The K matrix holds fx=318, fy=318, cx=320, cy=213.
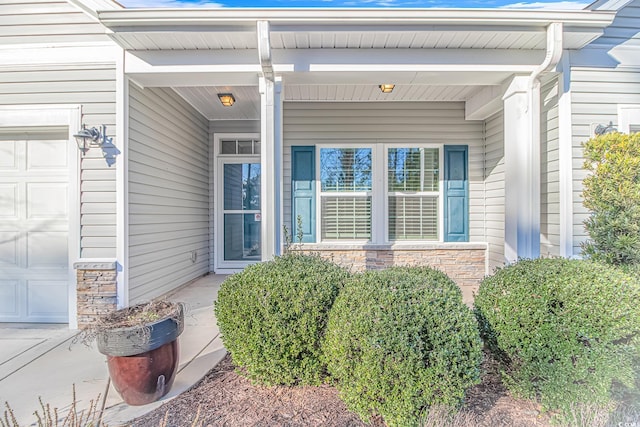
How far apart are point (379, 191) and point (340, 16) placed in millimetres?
2655

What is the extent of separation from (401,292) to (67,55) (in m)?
4.16

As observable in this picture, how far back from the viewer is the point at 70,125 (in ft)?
11.2

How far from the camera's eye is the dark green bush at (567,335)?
1865 millimetres

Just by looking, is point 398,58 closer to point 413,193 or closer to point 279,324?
point 413,193

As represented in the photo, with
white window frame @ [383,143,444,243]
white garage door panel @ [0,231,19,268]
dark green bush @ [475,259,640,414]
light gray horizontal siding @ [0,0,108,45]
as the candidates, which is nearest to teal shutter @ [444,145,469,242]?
white window frame @ [383,143,444,243]

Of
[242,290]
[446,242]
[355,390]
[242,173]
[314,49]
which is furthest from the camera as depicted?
[242,173]

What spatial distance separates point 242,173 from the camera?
5883 millimetres

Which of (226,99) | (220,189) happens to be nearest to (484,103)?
(226,99)

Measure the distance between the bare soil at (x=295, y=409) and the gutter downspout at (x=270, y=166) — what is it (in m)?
1.38

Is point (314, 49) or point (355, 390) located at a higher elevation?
point (314, 49)

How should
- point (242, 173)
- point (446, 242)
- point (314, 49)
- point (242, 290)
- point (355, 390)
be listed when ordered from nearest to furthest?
point (355, 390), point (242, 290), point (314, 49), point (446, 242), point (242, 173)

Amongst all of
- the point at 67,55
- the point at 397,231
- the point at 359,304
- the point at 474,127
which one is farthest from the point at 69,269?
the point at 474,127

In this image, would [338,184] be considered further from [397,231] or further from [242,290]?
[242,290]

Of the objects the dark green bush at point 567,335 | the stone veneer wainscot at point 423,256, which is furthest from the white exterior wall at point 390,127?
the dark green bush at point 567,335
